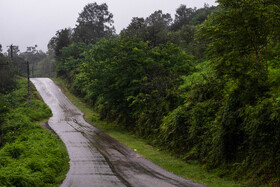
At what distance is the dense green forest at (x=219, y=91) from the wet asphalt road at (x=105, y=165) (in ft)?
8.40

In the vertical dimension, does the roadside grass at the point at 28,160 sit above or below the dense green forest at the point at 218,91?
below

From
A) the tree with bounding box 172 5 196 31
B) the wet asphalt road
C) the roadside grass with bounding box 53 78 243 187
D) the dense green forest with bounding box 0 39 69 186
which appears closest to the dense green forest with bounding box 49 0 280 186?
the roadside grass with bounding box 53 78 243 187

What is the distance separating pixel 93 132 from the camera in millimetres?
27812

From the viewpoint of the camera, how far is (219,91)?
53.5ft

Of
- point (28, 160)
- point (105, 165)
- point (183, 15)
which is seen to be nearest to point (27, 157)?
point (28, 160)

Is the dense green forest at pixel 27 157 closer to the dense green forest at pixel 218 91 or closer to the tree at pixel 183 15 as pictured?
the dense green forest at pixel 218 91

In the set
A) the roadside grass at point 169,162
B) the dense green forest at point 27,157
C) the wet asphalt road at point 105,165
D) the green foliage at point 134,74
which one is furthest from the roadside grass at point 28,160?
the green foliage at point 134,74

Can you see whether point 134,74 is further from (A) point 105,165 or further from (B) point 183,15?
(B) point 183,15

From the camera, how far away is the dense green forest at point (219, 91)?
11203 millimetres

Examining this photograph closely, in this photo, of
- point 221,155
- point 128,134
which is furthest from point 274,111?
point 128,134

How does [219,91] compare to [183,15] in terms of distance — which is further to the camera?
[183,15]

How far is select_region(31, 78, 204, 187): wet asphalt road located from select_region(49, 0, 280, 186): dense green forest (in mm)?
2562

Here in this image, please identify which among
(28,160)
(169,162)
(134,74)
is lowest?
(169,162)

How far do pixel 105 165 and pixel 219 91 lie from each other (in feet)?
25.9
